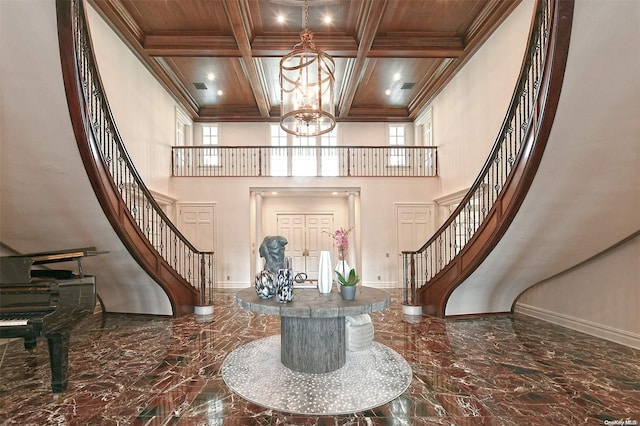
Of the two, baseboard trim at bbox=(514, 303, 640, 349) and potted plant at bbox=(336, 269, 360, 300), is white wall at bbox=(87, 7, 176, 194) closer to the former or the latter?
potted plant at bbox=(336, 269, 360, 300)

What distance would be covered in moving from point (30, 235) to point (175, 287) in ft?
6.20

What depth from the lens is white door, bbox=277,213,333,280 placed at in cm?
902

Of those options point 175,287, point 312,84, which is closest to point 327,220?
point 175,287

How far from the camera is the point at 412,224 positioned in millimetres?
7719

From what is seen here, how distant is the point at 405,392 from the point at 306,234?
6.72m

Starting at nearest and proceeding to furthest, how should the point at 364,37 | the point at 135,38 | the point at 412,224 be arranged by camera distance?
the point at 364,37
the point at 135,38
the point at 412,224

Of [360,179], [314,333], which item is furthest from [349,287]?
[360,179]

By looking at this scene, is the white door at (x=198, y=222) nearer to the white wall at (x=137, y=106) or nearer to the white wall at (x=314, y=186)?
the white wall at (x=314, y=186)

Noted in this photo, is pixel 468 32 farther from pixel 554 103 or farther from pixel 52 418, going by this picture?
pixel 52 418

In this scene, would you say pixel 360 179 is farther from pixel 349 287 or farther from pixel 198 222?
pixel 349 287

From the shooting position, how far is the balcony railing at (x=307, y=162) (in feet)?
26.4

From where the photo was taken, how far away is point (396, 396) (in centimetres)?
244

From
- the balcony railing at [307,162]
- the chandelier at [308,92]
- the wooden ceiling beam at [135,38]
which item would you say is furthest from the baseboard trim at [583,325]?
the wooden ceiling beam at [135,38]

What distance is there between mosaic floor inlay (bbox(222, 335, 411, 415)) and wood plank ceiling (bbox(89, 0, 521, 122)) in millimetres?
4881
